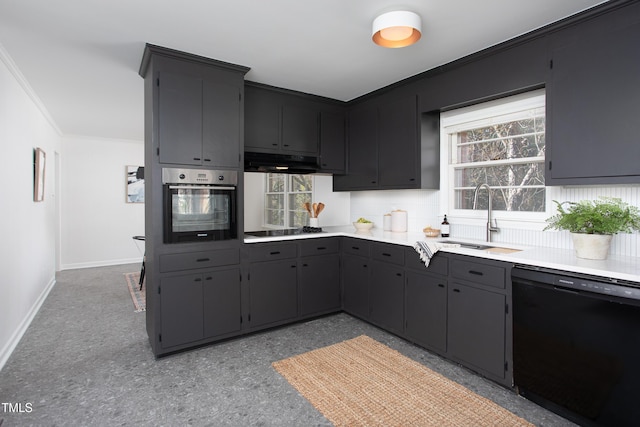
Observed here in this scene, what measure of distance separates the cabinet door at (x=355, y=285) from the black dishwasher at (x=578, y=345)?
60.4 inches

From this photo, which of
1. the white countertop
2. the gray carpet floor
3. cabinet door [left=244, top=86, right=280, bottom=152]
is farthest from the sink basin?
cabinet door [left=244, top=86, right=280, bottom=152]

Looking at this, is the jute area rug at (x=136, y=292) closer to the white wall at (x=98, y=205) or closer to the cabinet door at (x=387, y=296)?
the white wall at (x=98, y=205)

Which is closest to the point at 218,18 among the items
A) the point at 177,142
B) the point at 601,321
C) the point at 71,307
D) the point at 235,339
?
the point at 177,142

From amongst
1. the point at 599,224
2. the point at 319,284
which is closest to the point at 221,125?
the point at 319,284

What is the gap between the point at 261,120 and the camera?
3604 mm

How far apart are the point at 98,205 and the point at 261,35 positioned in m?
5.67

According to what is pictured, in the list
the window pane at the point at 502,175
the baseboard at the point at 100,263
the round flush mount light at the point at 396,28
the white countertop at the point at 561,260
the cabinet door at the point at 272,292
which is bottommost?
the baseboard at the point at 100,263

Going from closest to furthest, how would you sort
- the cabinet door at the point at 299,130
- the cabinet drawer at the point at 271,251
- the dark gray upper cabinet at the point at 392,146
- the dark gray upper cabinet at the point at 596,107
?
the dark gray upper cabinet at the point at 596,107
the cabinet drawer at the point at 271,251
the dark gray upper cabinet at the point at 392,146
the cabinet door at the point at 299,130

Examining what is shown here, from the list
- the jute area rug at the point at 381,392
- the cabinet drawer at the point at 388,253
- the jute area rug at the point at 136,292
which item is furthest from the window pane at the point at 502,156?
the jute area rug at the point at 136,292

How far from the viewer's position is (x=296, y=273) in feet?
11.9

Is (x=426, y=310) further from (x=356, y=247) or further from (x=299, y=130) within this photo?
(x=299, y=130)

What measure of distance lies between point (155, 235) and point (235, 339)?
3.96 feet

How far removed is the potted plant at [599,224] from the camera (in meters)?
2.12

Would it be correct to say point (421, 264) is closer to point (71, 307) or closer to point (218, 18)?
point (218, 18)
